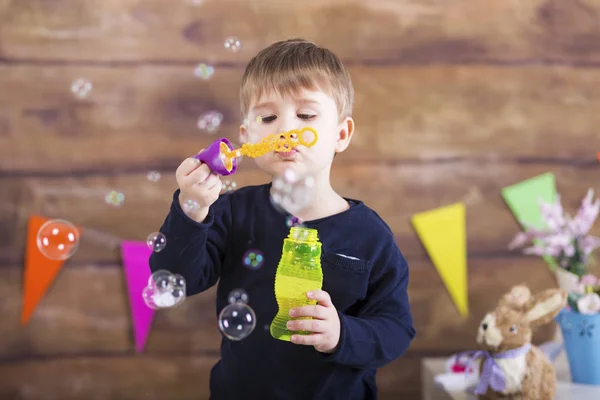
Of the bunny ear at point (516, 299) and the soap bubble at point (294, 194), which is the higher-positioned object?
the soap bubble at point (294, 194)

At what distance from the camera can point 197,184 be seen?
0.93 metres

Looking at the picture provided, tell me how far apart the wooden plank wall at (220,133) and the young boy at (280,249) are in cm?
61

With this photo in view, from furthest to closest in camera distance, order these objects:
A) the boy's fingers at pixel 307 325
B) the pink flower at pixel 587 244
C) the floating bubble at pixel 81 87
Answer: the floating bubble at pixel 81 87, the pink flower at pixel 587 244, the boy's fingers at pixel 307 325

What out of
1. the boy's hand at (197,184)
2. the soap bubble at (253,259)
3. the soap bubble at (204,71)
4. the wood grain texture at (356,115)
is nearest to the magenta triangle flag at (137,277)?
the wood grain texture at (356,115)

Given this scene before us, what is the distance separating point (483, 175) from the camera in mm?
1771

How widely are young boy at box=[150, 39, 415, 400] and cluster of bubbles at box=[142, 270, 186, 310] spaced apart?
0.06 ft

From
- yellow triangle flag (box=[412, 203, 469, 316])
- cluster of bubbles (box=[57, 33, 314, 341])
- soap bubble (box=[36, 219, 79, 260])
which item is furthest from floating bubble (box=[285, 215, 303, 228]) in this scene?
yellow triangle flag (box=[412, 203, 469, 316])

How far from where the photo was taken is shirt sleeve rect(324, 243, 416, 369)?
0.97 m

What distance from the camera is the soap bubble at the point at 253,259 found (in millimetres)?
1067

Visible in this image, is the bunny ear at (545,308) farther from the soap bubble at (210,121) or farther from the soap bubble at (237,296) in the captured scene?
the soap bubble at (210,121)

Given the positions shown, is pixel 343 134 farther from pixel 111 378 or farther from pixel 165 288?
pixel 111 378

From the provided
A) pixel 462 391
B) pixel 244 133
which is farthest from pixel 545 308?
pixel 244 133

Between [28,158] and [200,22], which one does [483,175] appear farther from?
[28,158]

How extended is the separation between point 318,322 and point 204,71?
892 millimetres
